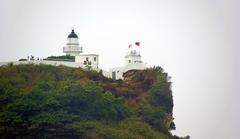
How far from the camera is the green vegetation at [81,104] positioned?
45.8m

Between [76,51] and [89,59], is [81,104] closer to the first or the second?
[89,59]

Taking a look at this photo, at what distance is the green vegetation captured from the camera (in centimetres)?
4581

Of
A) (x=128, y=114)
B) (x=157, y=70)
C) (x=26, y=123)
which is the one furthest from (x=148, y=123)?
(x=26, y=123)

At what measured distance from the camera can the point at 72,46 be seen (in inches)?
2286

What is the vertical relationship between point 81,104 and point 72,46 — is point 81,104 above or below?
below

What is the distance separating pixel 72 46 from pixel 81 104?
33.1ft

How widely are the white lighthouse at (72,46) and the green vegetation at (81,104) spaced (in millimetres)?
4437

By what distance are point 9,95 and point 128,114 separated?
24.5ft

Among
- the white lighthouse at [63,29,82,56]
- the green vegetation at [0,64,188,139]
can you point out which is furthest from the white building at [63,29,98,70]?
the green vegetation at [0,64,188,139]

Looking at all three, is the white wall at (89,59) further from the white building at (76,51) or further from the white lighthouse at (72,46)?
the white lighthouse at (72,46)

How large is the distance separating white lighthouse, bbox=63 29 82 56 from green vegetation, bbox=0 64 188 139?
444 cm

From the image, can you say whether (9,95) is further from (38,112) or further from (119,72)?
(119,72)

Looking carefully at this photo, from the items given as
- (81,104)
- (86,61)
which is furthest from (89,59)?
(81,104)

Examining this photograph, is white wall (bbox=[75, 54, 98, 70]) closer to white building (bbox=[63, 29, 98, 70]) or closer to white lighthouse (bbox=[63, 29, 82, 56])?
white building (bbox=[63, 29, 98, 70])
